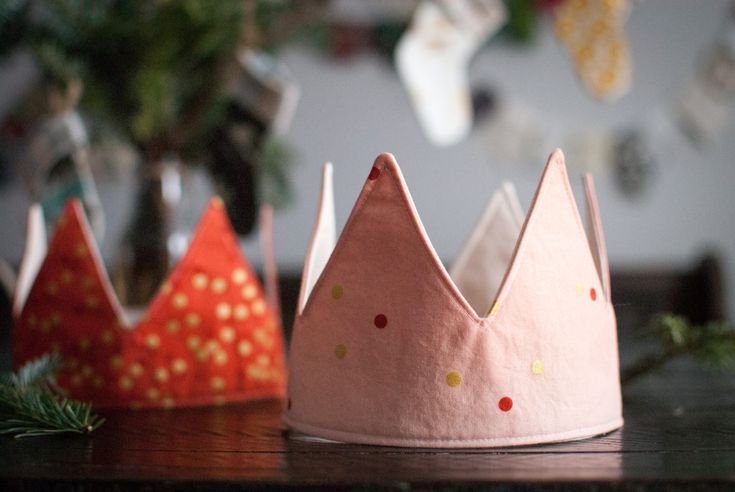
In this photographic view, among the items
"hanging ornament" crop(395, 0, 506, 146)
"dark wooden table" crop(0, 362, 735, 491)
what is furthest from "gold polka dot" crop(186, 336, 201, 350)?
"hanging ornament" crop(395, 0, 506, 146)

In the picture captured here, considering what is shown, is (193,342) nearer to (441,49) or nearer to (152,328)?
(152,328)

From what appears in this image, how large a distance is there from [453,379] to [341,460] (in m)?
0.09

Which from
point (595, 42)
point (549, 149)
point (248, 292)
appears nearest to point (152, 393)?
point (248, 292)

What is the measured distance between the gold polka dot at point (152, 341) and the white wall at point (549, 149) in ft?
4.58

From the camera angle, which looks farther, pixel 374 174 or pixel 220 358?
pixel 220 358

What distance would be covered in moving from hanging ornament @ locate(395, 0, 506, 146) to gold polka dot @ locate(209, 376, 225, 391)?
25.8 inches

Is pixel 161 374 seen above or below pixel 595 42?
below

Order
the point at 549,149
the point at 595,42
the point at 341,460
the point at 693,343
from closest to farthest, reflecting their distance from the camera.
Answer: the point at 341,460, the point at 693,343, the point at 595,42, the point at 549,149

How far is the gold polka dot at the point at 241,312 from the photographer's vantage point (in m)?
0.74

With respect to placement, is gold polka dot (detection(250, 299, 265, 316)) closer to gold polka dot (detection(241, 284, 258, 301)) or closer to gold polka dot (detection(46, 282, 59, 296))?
gold polka dot (detection(241, 284, 258, 301))

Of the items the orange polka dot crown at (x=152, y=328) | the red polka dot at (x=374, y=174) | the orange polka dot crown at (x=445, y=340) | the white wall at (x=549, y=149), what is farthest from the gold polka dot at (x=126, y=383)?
the white wall at (x=549, y=149)

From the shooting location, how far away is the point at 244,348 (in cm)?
74

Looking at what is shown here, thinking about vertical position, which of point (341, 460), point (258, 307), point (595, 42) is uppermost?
point (595, 42)

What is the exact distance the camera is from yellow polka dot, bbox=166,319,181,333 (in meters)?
0.70
